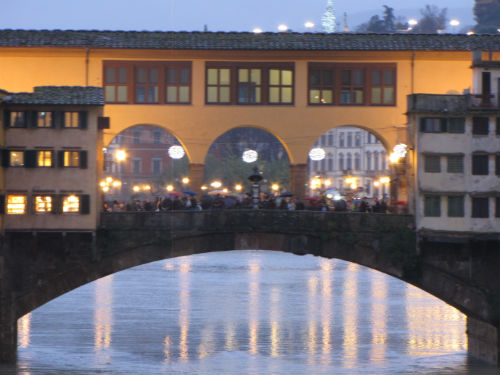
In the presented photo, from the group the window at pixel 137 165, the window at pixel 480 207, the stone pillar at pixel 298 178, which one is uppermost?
the window at pixel 137 165

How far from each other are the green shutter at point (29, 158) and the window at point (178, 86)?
1165 cm

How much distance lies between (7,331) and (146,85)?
52.8ft

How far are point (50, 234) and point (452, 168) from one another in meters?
18.7

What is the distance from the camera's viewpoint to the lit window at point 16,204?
55.0 meters

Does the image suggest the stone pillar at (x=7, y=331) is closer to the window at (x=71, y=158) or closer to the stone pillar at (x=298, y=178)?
the window at (x=71, y=158)

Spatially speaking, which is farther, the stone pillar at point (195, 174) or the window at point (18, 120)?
the stone pillar at point (195, 174)

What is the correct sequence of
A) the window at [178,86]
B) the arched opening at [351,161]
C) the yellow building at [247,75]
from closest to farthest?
the yellow building at [247,75] < the window at [178,86] < the arched opening at [351,161]

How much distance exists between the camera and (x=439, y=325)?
225 ft

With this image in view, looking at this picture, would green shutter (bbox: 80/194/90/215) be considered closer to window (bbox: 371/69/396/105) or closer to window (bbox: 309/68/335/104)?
window (bbox: 309/68/335/104)

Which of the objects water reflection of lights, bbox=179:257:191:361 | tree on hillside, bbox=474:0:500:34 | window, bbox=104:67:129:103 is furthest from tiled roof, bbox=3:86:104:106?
tree on hillside, bbox=474:0:500:34

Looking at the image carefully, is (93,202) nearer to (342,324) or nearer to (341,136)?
(342,324)

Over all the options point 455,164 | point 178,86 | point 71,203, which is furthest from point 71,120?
point 455,164

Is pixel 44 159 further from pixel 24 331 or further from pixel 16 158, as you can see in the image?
pixel 24 331

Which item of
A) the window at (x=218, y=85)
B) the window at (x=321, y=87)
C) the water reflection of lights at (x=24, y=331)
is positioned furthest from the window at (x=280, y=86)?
the water reflection of lights at (x=24, y=331)
